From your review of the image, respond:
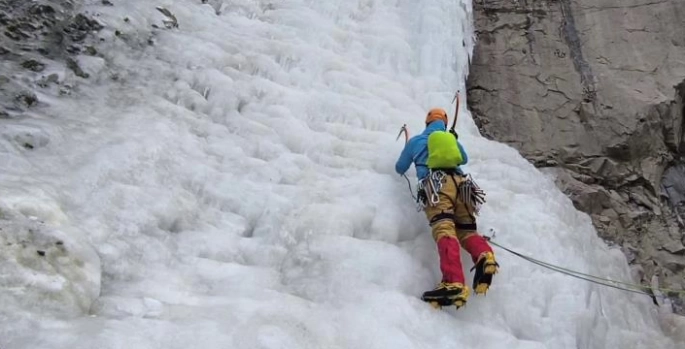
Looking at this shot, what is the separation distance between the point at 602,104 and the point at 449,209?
406 centimetres

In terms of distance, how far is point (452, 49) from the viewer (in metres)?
7.27

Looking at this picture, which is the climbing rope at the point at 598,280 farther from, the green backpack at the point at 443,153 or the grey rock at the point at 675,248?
the grey rock at the point at 675,248

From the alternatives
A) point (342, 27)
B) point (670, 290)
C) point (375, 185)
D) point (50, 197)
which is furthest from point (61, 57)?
point (670, 290)

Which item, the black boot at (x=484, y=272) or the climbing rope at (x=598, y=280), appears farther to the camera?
the climbing rope at (x=598, y=280)

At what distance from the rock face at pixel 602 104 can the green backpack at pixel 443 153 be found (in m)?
2.40

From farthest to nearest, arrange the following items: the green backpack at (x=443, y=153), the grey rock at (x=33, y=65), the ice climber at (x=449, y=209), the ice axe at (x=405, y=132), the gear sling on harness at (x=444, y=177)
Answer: the ice axe at (x=405, y=132), the grey rock at (x=33, y=65), the green backpack at (x=443, y=153), the gear sling on harness at (x=444, y=177), the ice climber at (x=449, y=209)

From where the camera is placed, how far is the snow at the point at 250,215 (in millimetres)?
2959

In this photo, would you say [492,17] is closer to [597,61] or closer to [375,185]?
[597,61]

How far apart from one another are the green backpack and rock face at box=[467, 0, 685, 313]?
2.40m

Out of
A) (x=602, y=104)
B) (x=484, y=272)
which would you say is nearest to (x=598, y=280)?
(x=484, y=272)

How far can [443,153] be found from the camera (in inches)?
173

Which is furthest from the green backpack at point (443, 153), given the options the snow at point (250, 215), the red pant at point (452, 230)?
the snow at point (250, 215)

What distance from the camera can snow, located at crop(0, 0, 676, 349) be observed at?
296 centimetres

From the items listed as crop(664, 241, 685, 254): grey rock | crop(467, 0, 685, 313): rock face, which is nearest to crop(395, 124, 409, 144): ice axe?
crop(467, 0, 685, 313): rock face
